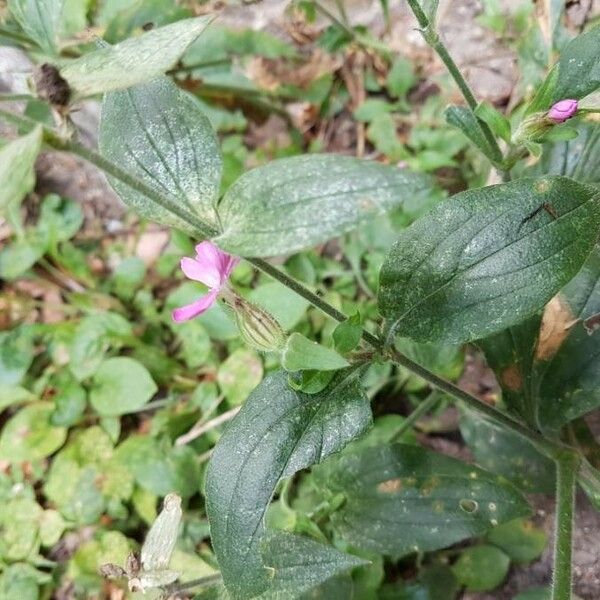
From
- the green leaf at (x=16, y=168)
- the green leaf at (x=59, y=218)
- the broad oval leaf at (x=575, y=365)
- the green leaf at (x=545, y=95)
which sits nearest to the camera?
the green leaf at (x=16, y=168)

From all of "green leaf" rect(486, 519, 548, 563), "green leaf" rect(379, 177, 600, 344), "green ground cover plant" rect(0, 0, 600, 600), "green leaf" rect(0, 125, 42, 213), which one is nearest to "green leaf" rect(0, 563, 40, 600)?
"green ground cover plant" rect(0, 0, 600, 600)

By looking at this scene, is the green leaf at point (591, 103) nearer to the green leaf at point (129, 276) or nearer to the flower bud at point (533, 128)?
the flower bud at point (533, 128)

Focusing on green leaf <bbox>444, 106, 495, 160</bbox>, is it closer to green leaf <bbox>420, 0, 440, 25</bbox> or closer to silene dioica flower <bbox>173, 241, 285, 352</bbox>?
green leaf <bbox>420, 0, 440, 25</bbox>

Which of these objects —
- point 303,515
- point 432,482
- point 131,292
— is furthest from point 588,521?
point 131,292

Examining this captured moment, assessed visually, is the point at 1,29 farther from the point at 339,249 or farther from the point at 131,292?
the point at 339,249

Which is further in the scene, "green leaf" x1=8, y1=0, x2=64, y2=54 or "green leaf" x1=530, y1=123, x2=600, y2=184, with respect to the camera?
"green leaf" x1=530, y1=123, x2=600, y2=184

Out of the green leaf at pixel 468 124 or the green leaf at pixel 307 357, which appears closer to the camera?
the green leaf at pixel 307 357

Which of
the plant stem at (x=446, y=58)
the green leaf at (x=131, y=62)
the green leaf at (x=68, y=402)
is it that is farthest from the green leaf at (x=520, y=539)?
the green leaf at (x=131, y=62)
